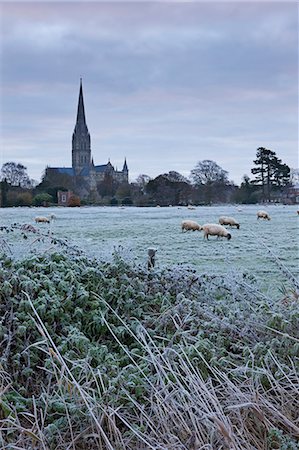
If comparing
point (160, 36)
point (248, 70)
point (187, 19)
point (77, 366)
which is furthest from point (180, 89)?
point (77, 366)

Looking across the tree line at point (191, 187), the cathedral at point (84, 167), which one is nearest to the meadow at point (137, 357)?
the tree line at point (191, 187)

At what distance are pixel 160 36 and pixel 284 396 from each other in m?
5.04

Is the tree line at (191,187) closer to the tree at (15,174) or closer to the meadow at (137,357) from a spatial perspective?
the tree at (15,174)

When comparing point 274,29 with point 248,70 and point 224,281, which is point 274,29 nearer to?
point 248,70

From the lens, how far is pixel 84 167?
214ft

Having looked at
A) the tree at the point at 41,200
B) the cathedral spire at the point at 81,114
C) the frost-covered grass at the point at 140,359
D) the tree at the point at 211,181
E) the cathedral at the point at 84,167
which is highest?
the cathedral spire at the point at 81,114

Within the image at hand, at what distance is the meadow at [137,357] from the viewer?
6.72 ft

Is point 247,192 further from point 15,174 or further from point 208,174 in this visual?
point 15,174

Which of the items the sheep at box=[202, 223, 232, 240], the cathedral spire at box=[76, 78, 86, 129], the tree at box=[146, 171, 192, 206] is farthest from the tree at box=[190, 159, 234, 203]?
the sheep at box=[202, 223, 232, 240]

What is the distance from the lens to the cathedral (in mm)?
50172

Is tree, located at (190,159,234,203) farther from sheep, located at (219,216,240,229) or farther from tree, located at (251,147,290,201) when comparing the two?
sheep, located at (219,216,240,229)

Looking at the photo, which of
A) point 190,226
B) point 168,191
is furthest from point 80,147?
point 190,226

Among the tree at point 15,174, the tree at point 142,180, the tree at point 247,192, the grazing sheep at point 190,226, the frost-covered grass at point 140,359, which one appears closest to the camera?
the frost-covered grass at point 140,359

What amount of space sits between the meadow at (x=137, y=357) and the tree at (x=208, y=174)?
33691 millimetres
